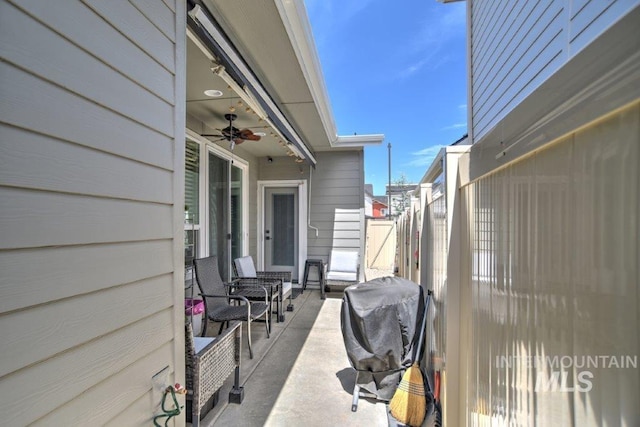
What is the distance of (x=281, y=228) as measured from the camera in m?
6.33

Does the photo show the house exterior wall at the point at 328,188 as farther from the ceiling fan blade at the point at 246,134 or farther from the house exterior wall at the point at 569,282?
the house exterior wall at the point at 569,282

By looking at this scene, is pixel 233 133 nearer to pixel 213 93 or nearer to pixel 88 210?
pixel 213 93

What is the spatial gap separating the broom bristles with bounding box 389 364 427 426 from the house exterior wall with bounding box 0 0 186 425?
4.65 ft

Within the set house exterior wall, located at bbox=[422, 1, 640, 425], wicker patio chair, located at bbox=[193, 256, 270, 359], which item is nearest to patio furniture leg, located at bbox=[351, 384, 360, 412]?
house exterior wall, located at bbox=[422, 1, 640, 425]

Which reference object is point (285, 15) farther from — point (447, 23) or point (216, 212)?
point (447, 23)

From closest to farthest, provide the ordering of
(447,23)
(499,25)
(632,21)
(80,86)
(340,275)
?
1. (632,21)
2. (80,86)
3. (499,25)
4. (340,275)
5. (447,23)

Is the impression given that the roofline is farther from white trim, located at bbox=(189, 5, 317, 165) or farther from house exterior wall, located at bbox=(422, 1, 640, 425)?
house exterior wall, located at bbox=(422, 1, 640, 425)

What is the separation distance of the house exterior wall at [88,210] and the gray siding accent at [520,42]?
1520 millimetres

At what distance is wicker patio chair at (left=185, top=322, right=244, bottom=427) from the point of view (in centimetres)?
175

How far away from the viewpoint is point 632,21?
457 millimetres

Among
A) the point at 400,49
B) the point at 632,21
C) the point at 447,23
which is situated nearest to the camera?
the point at 632,21

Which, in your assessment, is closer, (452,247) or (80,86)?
(80,86)

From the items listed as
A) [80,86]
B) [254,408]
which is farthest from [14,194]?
[254,408]

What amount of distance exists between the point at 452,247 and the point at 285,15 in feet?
6.82
